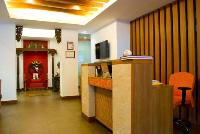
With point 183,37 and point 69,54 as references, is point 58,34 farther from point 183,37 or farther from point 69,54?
point 183,37

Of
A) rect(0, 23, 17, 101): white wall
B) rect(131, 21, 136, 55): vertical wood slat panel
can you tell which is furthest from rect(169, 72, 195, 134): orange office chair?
rect(0, 23, 17, 101): white wall

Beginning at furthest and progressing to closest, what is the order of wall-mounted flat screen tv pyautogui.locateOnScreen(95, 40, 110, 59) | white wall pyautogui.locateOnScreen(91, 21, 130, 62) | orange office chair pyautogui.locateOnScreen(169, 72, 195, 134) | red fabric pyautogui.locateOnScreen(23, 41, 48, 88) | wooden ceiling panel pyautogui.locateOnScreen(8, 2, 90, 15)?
red fabric pyautogui.locateOnScreen(23, 41, 48, 88)
wall-mounted flat screen tv pyautogui.locateOnScreen(95, 40, 110, 59)
white wall pyautogui.locateOnScreen(91, 21, 130, 62)
wooden ceiling panel pyautogui.locateOnScreen(8, 2, 90, 15)
orange office chair pyautogui.locateOnScreen(169, 72, 195, 134)

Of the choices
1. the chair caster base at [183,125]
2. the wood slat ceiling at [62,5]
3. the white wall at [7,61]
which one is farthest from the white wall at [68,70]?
the chair caster base at [183,125]

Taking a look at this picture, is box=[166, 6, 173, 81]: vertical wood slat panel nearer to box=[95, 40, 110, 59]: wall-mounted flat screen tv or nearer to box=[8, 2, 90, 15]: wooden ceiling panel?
box=[95, 40, 110, 59]: wall-mounted flat screen tv

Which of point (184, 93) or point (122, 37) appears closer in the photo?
point (184, 93)

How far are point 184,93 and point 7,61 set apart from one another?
5.59m

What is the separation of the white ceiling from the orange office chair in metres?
1.83

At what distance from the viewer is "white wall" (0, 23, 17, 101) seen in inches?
243

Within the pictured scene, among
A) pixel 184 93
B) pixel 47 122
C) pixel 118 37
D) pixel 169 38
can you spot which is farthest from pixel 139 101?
A: pixel 118 37

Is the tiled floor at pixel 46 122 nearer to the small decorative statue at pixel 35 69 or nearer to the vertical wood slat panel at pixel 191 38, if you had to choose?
the vertical wood slat panel at pixel 191 38

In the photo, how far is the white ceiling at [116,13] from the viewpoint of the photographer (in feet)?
14.4

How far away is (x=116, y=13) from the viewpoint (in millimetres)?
5199

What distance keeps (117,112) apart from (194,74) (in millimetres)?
2117

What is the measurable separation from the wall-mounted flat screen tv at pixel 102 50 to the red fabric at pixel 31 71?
4601 mm
